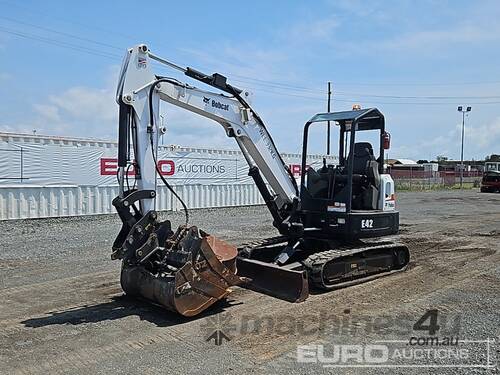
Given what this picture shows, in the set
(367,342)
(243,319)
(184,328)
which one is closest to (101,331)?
(184,328)

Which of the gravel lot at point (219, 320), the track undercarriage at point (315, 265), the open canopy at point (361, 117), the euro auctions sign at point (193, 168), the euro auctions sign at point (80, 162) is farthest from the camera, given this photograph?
the euro auctions sign at point (193, 168)

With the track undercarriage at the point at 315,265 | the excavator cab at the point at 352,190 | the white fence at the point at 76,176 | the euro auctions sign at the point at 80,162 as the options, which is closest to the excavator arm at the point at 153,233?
the track undercarriage at the point at 315,265

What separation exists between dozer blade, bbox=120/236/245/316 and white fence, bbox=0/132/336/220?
7.68 metres

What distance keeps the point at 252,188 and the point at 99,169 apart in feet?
23.9

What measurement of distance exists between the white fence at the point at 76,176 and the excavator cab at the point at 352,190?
500 cm

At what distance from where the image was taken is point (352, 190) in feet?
27.5

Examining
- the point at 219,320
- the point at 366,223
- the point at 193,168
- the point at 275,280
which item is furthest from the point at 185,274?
the point at 193,168

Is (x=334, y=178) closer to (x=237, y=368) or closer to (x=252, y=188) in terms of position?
(x=237, y=368)

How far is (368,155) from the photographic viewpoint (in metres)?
8.54

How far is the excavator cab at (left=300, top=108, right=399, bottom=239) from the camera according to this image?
812 centimetres

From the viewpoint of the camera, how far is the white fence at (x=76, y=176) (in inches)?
609

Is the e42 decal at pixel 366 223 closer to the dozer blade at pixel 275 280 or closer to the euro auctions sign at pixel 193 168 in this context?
the dozer blade at pixel 275 280

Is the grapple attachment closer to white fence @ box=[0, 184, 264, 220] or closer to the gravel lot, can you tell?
the gravel lot

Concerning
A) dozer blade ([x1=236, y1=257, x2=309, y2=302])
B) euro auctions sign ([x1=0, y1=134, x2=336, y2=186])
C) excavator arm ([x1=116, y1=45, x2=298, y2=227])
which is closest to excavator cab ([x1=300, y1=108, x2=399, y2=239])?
excavator arm ([x1=116, y1=45, x2=298, y2=227])
